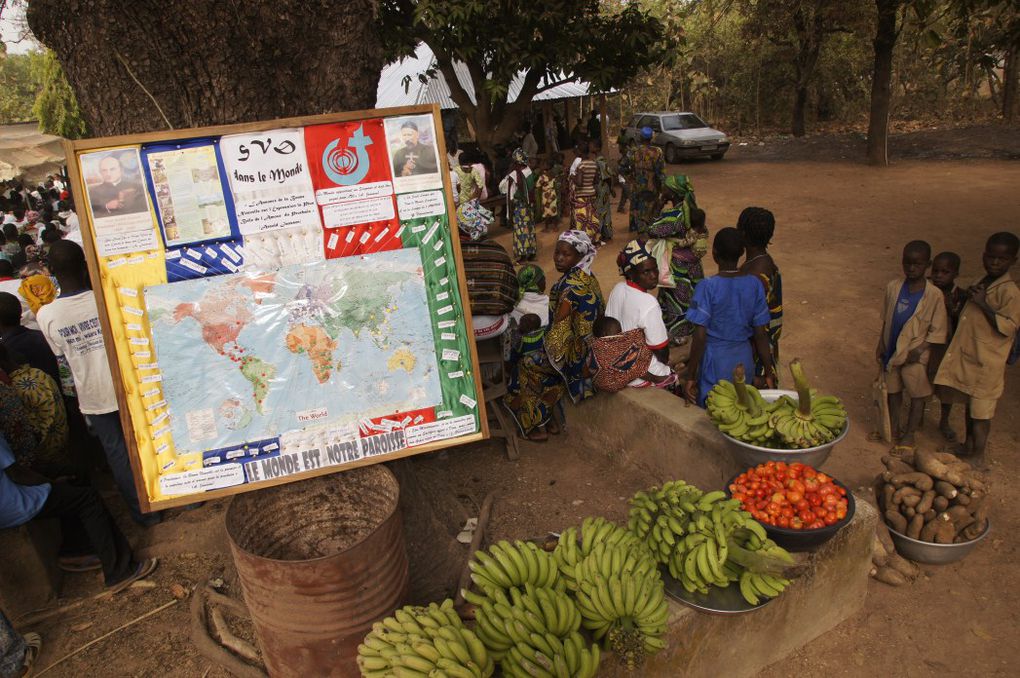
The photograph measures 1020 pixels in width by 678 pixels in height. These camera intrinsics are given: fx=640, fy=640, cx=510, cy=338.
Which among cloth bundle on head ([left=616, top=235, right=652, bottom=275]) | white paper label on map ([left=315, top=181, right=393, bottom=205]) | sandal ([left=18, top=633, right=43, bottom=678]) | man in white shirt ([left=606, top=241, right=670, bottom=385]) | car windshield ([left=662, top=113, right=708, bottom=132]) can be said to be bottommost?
sandal ([left=18, top=633, right=43, bottom=678])

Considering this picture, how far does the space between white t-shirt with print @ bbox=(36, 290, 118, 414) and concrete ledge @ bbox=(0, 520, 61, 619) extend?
0.87 meters

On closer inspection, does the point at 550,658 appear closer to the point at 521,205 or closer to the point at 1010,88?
the point at 521,205

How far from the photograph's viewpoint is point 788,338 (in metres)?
7.21

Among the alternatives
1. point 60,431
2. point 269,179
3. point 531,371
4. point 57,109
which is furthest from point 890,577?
point 57,109

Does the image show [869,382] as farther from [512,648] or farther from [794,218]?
[794,218]

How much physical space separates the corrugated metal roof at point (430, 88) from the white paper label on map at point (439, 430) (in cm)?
1464

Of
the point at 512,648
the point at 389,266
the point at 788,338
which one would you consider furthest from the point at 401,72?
the point at 512,648

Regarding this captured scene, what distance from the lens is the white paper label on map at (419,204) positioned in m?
2.91

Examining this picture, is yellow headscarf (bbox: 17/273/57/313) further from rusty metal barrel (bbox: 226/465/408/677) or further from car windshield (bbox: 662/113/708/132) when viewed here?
car windshield (bbox: 662/113/708/132)

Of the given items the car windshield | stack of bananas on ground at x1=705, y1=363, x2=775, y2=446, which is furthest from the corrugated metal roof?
stack of bananas on ground at x1=705, y1=363, x2=775, y2=446

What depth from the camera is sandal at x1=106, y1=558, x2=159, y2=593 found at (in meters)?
4.26

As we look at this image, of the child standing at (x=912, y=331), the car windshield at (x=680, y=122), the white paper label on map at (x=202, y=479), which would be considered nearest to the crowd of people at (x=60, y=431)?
the white paper label on map at (x=202, y=479)

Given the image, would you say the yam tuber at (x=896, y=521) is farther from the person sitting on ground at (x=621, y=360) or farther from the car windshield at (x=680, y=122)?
the car windshield at (x=680, y=122)

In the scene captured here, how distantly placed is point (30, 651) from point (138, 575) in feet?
2.36
